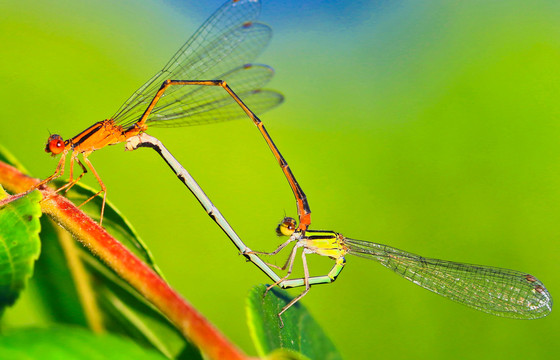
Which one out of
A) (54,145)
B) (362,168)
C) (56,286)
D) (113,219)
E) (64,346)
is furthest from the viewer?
(362,168)

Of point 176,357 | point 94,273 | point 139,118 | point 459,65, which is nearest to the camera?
point 176,357

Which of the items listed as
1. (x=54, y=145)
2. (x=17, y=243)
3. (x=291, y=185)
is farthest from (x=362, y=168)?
(x=17, y=243)

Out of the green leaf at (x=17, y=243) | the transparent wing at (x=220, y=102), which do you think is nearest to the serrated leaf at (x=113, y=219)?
the green leaf at (x=17, y=243)

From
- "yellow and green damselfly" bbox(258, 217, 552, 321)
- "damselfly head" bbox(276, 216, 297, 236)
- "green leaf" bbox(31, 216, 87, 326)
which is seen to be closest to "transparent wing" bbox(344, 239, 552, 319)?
"yellow and green damselfly" bbox(258, 217, 552, 321)

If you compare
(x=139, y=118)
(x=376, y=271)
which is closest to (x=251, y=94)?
(x=139, y=118)

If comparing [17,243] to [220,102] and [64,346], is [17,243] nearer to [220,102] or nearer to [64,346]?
[64,346]

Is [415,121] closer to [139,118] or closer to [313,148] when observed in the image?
[313,148]

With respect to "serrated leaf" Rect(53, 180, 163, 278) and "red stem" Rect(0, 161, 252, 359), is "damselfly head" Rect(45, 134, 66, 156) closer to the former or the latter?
"serrated leaf" Rect(53, 180, 163, 278)
